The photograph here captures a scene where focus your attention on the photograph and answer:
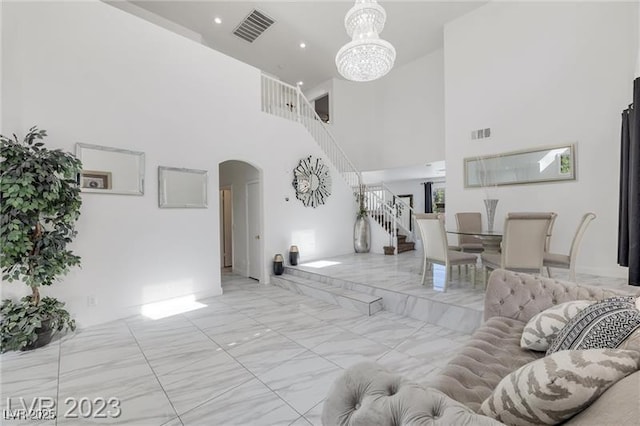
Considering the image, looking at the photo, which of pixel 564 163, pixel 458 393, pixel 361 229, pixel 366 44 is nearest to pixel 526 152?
pixel 564 163

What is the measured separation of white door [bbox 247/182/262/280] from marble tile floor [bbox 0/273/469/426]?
6.15 ft

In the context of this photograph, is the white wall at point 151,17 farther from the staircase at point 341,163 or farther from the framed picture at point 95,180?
the framed picture at point 95,180

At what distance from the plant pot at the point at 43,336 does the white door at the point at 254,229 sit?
3110 millimetres

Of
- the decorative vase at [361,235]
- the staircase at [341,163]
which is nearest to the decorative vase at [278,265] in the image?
the decorative vase at [361,235]

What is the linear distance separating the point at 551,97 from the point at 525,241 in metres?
3.27

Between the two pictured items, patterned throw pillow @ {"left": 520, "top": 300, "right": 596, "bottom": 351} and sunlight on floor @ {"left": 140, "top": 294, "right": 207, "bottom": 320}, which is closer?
patterned throw pillow @ {"left": 520, "top": 300, "right": 596, "bottom": 351}

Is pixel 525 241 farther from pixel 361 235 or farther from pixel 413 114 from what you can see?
pixel 413 114

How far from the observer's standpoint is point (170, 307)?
159 inches

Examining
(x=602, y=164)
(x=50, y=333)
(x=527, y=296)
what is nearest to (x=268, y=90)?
(x=50, y=333)

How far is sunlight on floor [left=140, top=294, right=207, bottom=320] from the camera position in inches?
149

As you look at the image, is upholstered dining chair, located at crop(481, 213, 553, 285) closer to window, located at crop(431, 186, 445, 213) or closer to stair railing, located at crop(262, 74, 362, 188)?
stair railing, located at crop(262, 74, 362, 188)

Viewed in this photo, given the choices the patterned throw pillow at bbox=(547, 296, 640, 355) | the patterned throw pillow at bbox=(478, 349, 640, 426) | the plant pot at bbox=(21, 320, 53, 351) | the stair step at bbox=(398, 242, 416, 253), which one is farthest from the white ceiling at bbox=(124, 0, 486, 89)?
the patterned throw pillow at bbox=(478, 349, 640, 426)

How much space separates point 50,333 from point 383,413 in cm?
369

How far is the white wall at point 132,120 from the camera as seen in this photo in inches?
126
